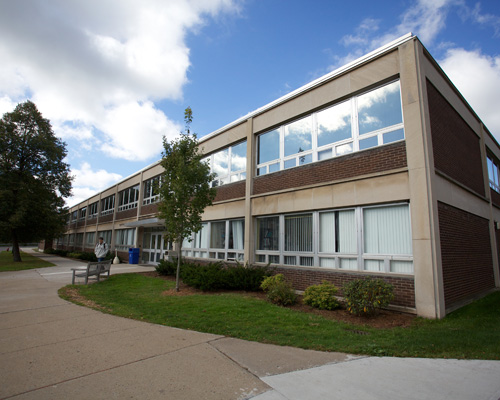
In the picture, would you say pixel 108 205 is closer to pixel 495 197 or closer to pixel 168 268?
pixel 168 268

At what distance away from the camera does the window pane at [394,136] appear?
25.7 ft

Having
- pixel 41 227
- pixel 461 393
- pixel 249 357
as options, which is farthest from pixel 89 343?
pixel 41 227

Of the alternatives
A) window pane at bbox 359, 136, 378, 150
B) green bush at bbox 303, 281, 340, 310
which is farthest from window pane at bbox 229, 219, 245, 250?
window pane at bbox 359, 136, 378, 150

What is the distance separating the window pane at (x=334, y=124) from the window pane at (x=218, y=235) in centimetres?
621

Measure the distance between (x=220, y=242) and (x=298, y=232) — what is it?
489cm

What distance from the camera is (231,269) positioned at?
1022 centimetres

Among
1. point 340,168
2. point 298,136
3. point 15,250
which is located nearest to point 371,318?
point 340,168

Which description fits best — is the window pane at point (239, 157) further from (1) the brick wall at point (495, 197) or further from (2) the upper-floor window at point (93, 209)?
(2) the upper-floor window at point (93, 209)

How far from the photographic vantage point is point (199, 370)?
3680 mm

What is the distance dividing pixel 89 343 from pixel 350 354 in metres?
3.91

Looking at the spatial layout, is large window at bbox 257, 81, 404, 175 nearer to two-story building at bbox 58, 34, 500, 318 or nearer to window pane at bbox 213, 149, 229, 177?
two-story building at bbox 58, 34, 500, 318

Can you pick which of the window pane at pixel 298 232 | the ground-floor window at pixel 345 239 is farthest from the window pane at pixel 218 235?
the window pane at pixel 298 232

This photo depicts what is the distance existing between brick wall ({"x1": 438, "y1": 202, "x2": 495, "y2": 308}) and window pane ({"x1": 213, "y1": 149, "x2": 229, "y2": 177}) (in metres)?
8.97

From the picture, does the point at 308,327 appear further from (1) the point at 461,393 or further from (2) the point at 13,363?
(2) the point at 13,363
